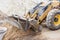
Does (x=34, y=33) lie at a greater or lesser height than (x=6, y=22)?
lesser

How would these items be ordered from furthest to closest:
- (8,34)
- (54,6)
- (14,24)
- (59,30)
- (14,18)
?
(54,6) → (59,30) → (14,18) → (14,24) → (8,34)

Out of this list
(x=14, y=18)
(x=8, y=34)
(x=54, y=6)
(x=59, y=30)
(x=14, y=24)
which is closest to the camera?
(x=8, y=34)

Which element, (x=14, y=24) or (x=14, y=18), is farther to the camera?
(x=14, y=18)

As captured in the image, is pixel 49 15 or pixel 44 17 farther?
pixel 44 17

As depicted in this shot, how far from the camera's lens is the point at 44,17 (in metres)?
6.17

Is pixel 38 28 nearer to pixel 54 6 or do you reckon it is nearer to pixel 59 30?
pixel 59 30

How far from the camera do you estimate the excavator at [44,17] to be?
5498 mm

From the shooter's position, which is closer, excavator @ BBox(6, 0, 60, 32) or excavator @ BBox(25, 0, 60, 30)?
excavator @ BBox(6, 0, 60, 32)

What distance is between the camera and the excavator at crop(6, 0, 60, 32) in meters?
5.50

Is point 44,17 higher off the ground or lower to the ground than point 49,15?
lower

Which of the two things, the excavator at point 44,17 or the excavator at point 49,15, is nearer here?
the excavator at point 44,17

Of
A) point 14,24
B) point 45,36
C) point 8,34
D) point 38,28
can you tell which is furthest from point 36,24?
point 8,34

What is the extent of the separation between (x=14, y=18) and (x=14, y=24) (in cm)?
48

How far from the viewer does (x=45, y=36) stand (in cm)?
533
